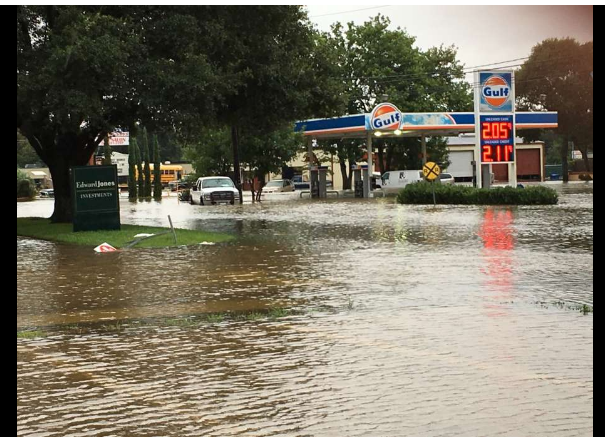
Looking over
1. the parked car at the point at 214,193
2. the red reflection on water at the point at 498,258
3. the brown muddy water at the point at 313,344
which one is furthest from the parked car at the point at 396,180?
the brown muddy water at the point at 313,344

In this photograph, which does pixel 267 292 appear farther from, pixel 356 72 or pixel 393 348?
pixel 356 72

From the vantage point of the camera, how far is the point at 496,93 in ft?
132

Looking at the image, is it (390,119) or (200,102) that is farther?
(390,119)

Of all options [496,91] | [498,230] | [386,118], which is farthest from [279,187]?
[498,230]

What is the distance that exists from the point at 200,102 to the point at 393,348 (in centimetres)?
1906

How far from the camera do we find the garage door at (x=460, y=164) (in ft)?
278

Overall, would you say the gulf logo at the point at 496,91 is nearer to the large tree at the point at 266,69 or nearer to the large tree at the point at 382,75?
the large tree at the point at 266,69

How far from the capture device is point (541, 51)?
80.9 metres

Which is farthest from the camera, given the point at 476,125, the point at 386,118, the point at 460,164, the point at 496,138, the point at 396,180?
the point at 460,164

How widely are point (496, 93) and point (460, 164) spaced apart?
4521 cm

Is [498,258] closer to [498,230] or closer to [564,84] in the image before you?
[498,230]

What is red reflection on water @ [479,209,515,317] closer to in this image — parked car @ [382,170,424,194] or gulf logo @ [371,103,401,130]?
gulf logo @ [371,103,401,130]

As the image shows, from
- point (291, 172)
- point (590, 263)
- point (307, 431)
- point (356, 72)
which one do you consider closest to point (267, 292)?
point (590, 263)

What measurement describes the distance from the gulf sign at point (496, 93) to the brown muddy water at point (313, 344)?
22.2 meters
